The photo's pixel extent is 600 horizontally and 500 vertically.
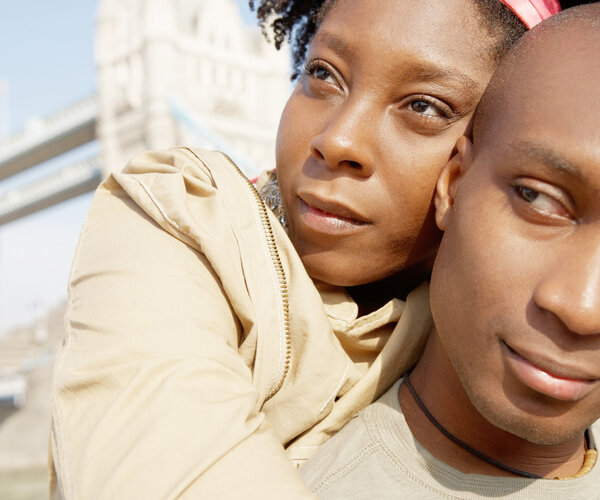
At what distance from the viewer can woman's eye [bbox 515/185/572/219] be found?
0.99 metres

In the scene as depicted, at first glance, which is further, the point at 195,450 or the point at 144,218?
the point at 144,218

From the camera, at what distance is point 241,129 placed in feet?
98.1

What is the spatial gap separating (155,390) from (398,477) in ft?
1.23

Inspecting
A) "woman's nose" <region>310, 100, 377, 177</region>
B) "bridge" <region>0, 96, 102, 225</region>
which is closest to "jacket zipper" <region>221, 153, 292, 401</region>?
"woman's nose" <region>310, 100, 377, 177</region>

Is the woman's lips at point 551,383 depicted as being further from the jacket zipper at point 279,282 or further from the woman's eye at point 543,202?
the jacket zipper at point 279,282

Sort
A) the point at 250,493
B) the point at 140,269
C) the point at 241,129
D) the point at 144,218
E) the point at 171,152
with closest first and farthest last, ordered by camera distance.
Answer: the point at 250,493 < the point at 140,269 < the point at 144,218 < the point at 171,152 < the point at 241,129

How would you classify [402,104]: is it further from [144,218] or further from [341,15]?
[144,218]

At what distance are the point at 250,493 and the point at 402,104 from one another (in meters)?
0.64

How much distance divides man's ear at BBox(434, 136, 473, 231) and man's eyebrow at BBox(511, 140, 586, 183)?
0.16 m

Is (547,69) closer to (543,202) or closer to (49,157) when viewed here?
(543,202)

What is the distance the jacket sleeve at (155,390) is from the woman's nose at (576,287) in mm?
357

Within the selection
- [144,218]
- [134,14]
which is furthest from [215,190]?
[134,14]

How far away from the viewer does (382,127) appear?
124 centimetres

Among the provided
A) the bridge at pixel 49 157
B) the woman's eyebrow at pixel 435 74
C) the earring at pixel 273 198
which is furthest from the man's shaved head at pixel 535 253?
the bridge at pixel 49 157
